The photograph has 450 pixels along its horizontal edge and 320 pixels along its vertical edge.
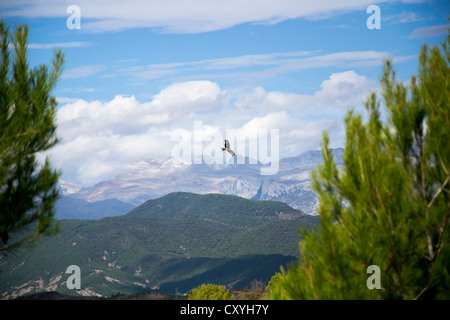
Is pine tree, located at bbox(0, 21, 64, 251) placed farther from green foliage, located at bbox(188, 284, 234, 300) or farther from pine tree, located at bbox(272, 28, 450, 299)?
green foliage, located at bbox(188, 284, 234, 300)

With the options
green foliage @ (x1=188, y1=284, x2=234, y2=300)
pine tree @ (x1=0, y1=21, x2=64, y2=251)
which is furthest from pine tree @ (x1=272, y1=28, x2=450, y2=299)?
green foliage @ (x1=188, y1=284, x2=234, y2=300)

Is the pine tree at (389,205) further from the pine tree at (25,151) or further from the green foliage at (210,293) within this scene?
the green foliage at (210,293)

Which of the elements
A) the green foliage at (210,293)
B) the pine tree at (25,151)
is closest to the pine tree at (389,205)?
the pine tree at (25,151)

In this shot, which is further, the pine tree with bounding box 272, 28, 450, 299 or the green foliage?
the green foliage

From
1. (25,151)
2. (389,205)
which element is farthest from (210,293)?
(389,205)

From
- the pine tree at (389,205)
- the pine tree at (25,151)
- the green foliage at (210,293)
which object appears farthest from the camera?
the green foliage at (210,293)
